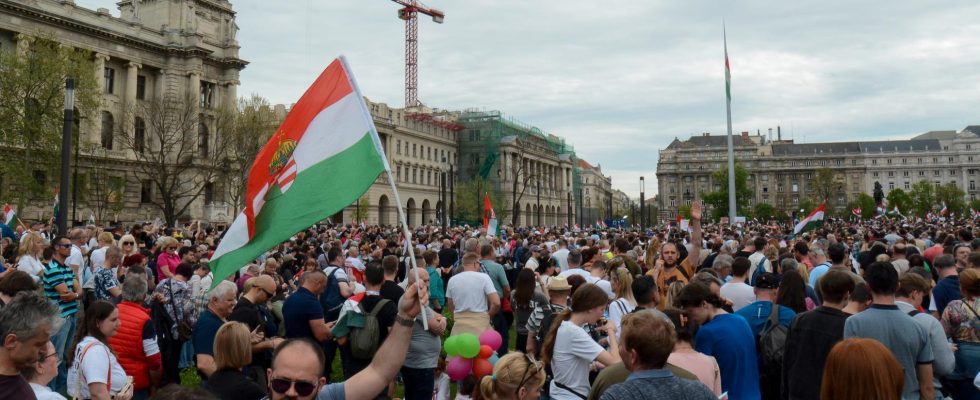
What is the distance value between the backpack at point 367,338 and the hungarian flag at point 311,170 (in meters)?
2.03

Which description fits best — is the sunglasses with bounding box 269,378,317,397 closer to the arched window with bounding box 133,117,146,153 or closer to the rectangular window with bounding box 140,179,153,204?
the arched window with bounding box 133,117,146,153

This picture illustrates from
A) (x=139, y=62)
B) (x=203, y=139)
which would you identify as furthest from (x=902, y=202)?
(x=139, y=62)

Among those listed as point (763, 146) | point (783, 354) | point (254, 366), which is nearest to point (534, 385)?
point (783, 354)

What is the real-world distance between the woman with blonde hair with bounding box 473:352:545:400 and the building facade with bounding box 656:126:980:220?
139572 mm

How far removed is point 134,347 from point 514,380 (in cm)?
413

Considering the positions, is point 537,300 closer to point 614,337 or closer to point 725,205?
point 614,337

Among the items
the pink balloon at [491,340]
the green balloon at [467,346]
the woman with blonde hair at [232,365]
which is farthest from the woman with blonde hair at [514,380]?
the woman with blonde hair at [232,365]

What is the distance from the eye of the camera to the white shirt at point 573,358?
16.5 feet

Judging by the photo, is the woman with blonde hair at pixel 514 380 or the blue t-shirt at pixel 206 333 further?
the blue t-shirt at pixel 206 333

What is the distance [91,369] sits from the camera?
16.7 ft

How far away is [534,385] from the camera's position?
420 cm

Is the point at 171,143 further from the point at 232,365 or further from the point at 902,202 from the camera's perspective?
the point at 902,202

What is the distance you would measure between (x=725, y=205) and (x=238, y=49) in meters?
81.4

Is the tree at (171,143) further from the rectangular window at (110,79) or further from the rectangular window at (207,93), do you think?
the rectangular window at (207,93)
